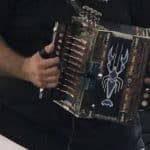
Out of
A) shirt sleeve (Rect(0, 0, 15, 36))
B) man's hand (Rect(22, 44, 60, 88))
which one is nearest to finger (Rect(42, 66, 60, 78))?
man's hand (Rect(22, 44, 60, 88))

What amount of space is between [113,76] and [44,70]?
0.21 meters

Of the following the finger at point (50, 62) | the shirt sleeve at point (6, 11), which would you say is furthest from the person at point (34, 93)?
the finger at point (50, 62)

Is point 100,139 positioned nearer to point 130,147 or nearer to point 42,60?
point 130,147

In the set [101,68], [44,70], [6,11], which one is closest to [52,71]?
[44,70]

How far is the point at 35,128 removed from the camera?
221cm

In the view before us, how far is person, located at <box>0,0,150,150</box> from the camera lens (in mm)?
2158

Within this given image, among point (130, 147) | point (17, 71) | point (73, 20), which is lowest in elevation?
point (130, 147)

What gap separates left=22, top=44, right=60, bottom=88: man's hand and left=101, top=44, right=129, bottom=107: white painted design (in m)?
0.15

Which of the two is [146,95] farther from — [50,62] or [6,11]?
[6,11]

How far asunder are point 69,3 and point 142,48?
0.90 ft

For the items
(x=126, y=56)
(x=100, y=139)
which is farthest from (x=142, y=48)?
(x=100, y=139)

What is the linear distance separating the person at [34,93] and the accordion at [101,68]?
0.38ft

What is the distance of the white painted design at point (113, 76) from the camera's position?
79.8 inches

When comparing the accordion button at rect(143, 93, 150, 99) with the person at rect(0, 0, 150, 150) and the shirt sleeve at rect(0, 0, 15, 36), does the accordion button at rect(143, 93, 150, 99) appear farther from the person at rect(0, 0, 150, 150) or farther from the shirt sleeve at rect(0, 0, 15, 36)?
the shirt sleeve at rect(0, 0, 15, 36)
